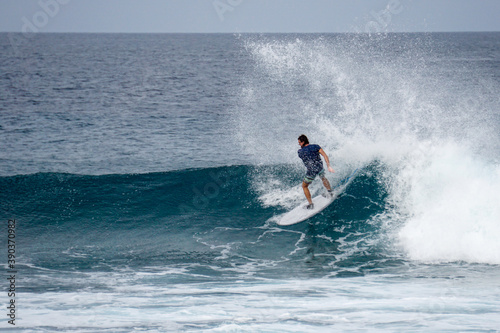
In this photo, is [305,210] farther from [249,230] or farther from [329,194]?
[249,230]

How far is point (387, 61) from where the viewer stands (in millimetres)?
52438

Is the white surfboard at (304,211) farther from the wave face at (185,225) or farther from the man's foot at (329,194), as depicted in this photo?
the wave face at (185,225)

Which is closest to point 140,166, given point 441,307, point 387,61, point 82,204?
point 82,204

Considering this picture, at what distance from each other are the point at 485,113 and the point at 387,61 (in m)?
27.3

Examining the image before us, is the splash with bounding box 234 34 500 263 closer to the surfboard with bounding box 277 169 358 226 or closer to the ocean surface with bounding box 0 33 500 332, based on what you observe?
the ocean surface with bounding box 0 33 500 332

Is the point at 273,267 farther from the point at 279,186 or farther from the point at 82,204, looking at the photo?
the point at 82,204

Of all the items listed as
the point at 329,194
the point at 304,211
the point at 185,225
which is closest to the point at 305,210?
the point at 304,211

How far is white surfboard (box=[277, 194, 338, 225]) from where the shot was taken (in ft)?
39.1

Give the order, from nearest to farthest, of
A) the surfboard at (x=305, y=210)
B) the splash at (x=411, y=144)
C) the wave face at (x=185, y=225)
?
the wave face at (x=185, y=225), the splash at (x=411, y=144), the surfboard at (x=305, y=210)

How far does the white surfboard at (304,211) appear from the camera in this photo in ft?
39.1

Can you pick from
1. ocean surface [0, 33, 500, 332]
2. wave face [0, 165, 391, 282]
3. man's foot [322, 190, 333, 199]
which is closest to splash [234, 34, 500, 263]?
ocean surface [0, 33, 500, 332]

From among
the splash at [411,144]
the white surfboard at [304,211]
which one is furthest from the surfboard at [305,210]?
the splash at [411,144]

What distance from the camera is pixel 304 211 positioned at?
1211 centimetres

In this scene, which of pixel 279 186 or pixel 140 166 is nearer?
pixel 279 186
